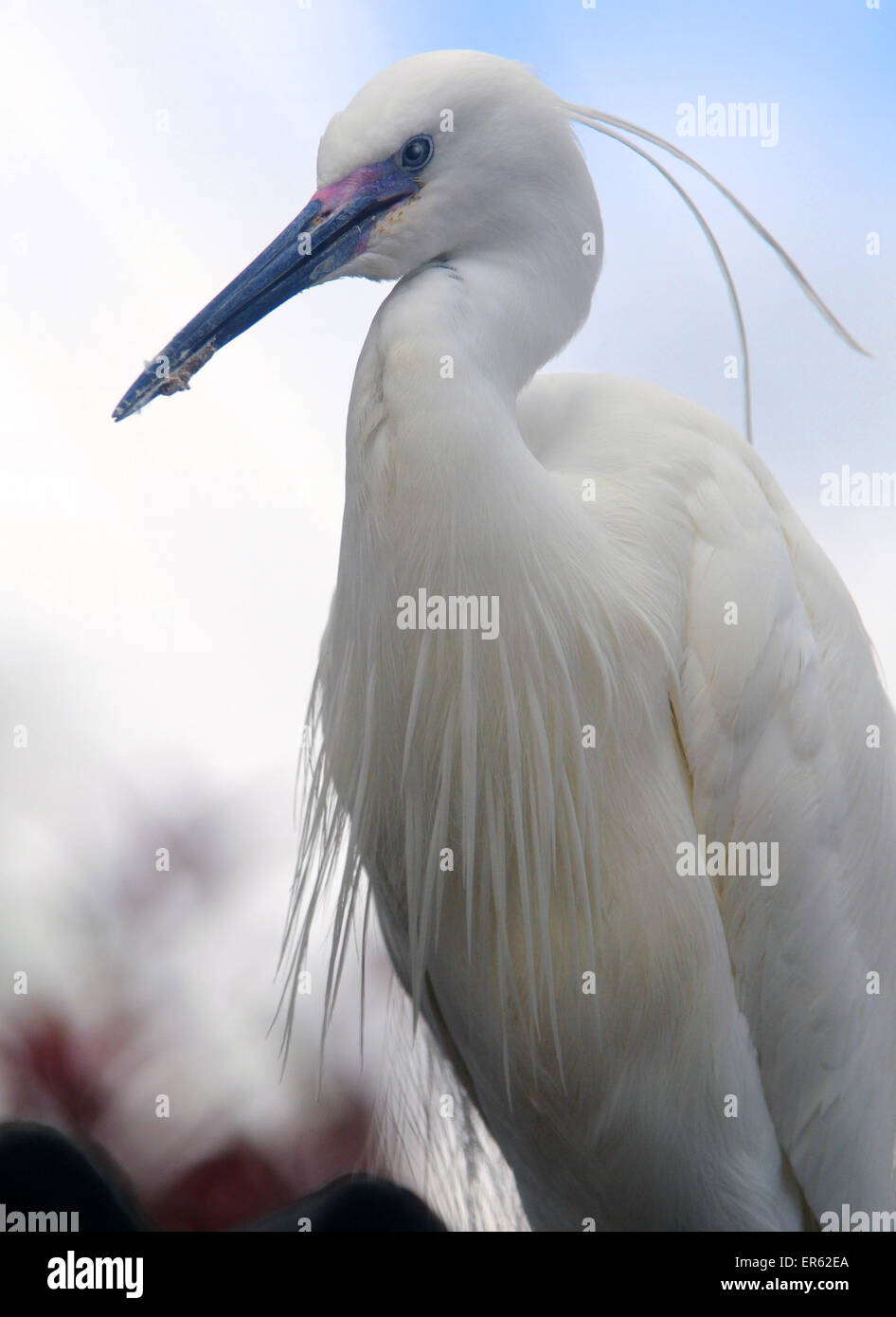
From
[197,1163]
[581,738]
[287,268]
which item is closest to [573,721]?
[581,738]

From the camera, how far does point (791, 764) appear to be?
873mm

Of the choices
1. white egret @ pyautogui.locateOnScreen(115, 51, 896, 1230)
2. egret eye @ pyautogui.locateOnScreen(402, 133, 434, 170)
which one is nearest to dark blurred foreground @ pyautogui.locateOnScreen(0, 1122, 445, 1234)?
white egret @ pyautogui.locateOnScreen(115, 51, 896, 1230)

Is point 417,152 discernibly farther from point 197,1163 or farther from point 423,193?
point 197,1163

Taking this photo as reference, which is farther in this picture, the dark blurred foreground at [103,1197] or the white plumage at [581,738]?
the dark blurred foreground at [103,1197]

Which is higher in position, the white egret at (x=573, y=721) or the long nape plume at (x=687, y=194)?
the long nape plume at (x=687, y=194)

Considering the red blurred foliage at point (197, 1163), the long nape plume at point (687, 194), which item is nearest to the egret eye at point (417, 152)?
the long nape plume at point (687, 194)

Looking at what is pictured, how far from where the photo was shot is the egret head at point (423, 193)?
29.7 inches

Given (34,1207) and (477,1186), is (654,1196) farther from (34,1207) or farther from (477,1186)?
(34,1207)

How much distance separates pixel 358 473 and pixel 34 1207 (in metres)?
0.94

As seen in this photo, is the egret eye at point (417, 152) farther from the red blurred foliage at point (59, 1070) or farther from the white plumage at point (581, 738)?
the red blurred foliage at point (59, 1070)

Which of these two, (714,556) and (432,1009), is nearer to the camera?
(714,556)

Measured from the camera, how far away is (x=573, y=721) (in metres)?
0.84

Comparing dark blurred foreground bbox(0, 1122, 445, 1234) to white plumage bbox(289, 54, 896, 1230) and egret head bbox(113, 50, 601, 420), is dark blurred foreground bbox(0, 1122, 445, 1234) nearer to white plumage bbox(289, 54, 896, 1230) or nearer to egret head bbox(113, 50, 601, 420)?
white plumage bbox(289, 54, 896, 1230)
